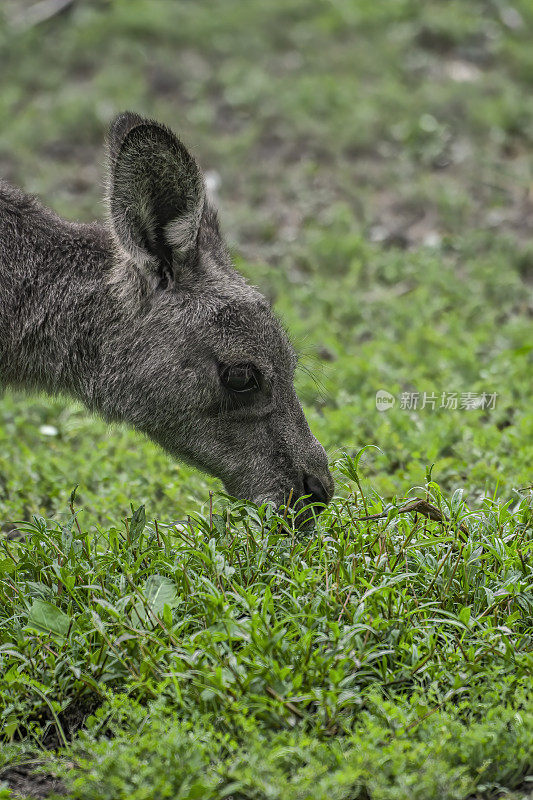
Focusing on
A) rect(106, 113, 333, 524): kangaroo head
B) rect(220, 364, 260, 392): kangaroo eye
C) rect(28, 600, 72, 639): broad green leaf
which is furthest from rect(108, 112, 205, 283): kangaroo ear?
rect(28, 600, 72, 639): broad green leaf

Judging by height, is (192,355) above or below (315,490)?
above

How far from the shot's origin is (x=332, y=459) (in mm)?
5191

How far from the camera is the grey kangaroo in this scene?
14.7 ft

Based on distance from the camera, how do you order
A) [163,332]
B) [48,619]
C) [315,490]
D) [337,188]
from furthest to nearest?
[337,188] → [163,332] → [315,490] → [48,619]

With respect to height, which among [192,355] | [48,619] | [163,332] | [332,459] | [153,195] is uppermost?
[153,195]

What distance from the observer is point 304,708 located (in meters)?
3.19

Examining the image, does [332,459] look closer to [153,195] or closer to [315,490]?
[315,490]

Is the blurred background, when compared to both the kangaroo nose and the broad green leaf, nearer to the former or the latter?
the kangaroo nose

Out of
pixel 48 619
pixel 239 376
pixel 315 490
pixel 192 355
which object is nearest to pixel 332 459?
pixel 315 490

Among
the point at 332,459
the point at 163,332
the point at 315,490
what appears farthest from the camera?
the point at 332,459

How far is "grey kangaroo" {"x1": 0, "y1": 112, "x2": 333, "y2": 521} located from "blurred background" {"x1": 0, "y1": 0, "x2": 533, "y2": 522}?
590mm

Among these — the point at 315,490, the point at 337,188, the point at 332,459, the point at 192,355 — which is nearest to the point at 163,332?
the point at 192,355

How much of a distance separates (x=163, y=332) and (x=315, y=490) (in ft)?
3.60

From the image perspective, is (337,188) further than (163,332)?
Yes
